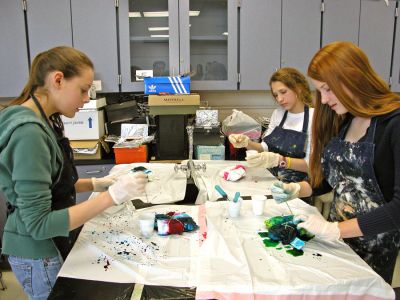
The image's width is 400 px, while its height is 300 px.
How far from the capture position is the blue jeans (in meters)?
1.14

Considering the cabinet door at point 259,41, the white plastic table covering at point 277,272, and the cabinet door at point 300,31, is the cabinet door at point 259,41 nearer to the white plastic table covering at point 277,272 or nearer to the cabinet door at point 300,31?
the cabinet door at point 300,31

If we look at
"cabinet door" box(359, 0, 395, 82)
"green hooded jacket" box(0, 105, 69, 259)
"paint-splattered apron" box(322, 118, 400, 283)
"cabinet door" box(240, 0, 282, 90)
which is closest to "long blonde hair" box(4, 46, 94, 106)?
"green hooded jacket" box(0, 105, 69, 259)

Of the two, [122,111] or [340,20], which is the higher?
[340,20]

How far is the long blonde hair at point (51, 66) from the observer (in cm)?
117

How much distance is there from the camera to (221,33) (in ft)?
9.46

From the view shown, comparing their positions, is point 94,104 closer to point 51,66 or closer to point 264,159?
point 264,159

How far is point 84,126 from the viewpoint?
2.61 m

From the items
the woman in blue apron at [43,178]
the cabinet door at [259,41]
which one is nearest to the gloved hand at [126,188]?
the woman in blue apron at [43,178]

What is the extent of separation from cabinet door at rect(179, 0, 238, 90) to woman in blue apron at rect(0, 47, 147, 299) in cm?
168

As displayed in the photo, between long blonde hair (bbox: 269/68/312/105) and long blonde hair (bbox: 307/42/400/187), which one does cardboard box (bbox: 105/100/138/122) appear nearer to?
long blonde hair (bbox: 269/68/312/105)

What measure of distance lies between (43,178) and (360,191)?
1.11 metres

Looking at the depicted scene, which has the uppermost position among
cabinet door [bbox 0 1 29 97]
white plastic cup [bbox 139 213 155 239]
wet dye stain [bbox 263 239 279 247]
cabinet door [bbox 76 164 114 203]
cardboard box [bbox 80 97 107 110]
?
cabinet door [bbox 0 1 29 97]

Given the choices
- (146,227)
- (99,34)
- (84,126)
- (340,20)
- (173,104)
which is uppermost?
(340,20)

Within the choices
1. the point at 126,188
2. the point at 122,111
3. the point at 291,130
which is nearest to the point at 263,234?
the point at 126,188
